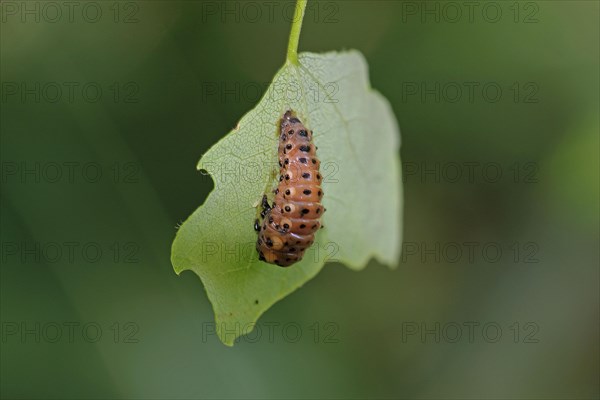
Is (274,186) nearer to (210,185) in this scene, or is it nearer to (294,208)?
(294,208)

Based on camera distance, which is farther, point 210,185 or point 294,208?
point 210,185

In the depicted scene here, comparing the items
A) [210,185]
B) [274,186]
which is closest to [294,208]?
[274,186]

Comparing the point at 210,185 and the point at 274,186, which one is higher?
the point at 274,186

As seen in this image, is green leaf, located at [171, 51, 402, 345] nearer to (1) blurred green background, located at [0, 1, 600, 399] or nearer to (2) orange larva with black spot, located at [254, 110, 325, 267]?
(2) orange larva with black spot, located at [254, 110, 325, 267]

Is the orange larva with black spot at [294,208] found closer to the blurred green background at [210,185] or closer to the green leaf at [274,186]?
the green leaf at [274,186]

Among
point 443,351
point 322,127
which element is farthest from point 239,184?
point 443,351

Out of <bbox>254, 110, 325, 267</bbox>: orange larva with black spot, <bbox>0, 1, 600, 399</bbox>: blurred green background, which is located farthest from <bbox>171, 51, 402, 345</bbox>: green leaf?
<bbox>0, 1, 600, 399</bbox>: blurred green background
